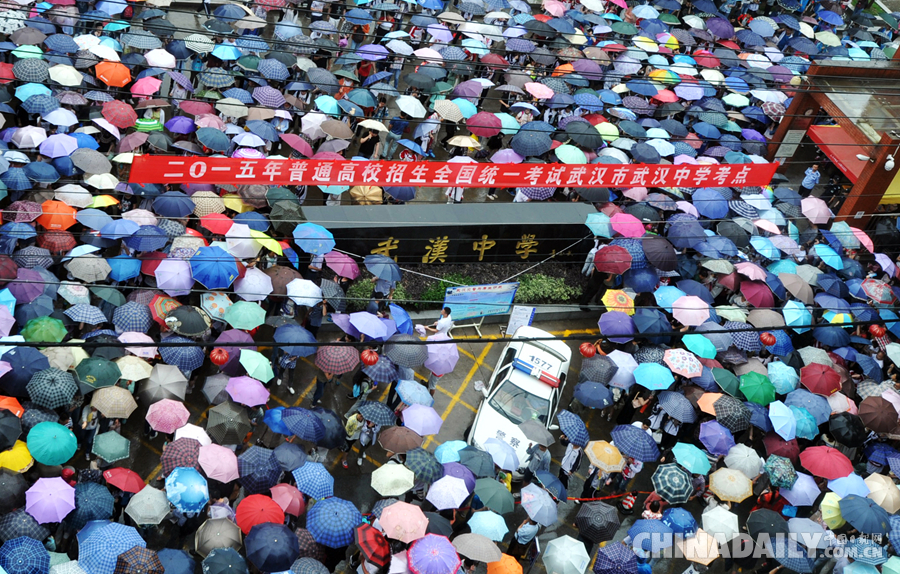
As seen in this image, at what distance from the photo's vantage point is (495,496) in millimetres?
13156

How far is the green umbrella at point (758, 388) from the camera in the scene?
52.5 feet

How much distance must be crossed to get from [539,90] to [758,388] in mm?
10376

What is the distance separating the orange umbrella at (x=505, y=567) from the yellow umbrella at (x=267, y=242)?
6.96 m

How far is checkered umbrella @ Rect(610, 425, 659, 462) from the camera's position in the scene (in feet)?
47.6

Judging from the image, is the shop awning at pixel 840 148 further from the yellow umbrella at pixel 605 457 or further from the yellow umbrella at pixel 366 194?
the yellow umbrella at pixel 605 457

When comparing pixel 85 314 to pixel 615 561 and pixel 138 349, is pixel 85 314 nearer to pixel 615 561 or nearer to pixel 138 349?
pixel 138 349

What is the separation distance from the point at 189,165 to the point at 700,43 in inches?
798

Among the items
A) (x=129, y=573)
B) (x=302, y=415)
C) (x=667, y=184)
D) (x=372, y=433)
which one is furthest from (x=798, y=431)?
(x=129, y=573)

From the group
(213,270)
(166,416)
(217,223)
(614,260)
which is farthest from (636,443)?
(217,223)

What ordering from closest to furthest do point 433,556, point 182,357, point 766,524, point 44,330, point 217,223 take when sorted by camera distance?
point 433,556
point 44,330
point 766,524
point 182,357
point 217,223

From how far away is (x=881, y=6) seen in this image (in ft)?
117

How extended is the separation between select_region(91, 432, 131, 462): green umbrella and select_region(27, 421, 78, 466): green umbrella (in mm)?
365

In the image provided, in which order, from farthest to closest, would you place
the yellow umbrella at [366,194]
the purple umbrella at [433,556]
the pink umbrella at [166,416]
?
the yellow umbrella at [366,194], the pink umbrella at [166,416], the purple umbrella at [433,556]

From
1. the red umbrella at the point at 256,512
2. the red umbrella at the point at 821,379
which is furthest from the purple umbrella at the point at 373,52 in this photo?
the red umbrella at the point at 256,512
